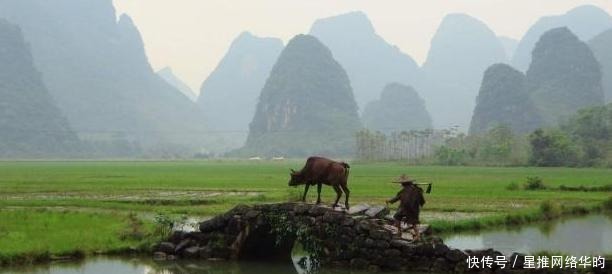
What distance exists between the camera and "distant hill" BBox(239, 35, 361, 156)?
12394 cm

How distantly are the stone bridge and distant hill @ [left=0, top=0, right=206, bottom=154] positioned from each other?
11949 cm

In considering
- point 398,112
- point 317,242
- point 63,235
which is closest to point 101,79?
point 398,112

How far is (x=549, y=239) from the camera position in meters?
14.4

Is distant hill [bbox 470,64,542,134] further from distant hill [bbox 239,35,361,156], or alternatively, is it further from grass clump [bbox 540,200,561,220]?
grass clump [bbox 540,200,561,220]

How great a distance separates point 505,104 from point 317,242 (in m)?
104

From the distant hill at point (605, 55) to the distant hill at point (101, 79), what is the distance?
89208 mm

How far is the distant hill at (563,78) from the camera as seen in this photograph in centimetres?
11006

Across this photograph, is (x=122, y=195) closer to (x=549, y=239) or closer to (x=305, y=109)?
(x=549, y=239)

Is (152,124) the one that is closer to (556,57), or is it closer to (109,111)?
(109,111)

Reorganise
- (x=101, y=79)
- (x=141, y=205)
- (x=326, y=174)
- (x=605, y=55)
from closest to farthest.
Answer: (x=326, y=174), (x=141, y=205), (x=605, y=55), (x=101, y=79)

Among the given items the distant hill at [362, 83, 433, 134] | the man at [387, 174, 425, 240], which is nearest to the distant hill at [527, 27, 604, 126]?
the distant hill at [362, 83, 433, 134]

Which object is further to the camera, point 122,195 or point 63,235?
point 122,195

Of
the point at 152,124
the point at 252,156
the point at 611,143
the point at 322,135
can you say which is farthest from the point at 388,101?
the point at 611,143

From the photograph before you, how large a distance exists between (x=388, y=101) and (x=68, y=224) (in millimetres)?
141595
